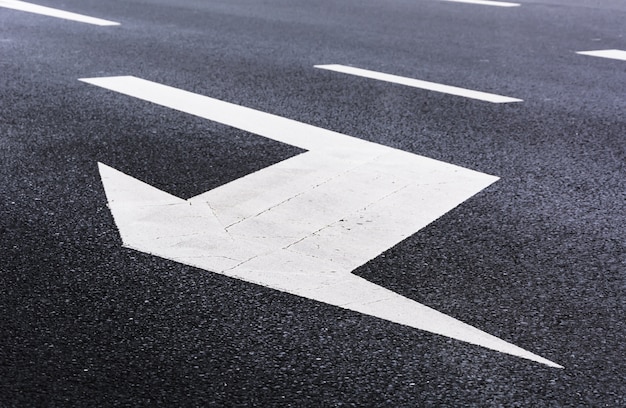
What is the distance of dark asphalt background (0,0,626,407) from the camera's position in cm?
244

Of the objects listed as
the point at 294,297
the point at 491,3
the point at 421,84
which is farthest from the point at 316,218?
the point at 491,3

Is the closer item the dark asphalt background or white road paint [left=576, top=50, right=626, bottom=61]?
the dark asphalt background

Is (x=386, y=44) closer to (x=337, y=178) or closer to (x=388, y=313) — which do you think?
(x=337, y=178)

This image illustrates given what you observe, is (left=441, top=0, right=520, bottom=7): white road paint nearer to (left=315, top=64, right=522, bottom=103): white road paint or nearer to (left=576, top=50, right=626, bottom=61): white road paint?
(left=576, top=50, right=626, bottom=61): white road paint

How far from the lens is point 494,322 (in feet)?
9.18

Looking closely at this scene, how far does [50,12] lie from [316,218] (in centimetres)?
707

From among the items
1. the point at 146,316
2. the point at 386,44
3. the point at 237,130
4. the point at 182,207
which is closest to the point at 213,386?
the point at 146,316

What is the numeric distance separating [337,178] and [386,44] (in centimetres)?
409

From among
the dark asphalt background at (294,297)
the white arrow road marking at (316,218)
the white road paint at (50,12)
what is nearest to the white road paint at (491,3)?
the dark asphalt background at (294,297)

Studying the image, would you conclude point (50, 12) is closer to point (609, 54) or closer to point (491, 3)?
point (491, 3)

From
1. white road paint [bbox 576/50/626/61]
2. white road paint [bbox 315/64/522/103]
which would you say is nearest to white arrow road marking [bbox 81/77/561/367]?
white road paint [bbox 315/64/522/103]

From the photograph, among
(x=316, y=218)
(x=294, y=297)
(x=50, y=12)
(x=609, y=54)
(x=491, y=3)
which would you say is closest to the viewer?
(x=294, y=297)

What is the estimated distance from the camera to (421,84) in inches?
251

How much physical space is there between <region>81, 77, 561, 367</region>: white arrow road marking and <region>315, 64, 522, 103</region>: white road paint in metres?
1.40
